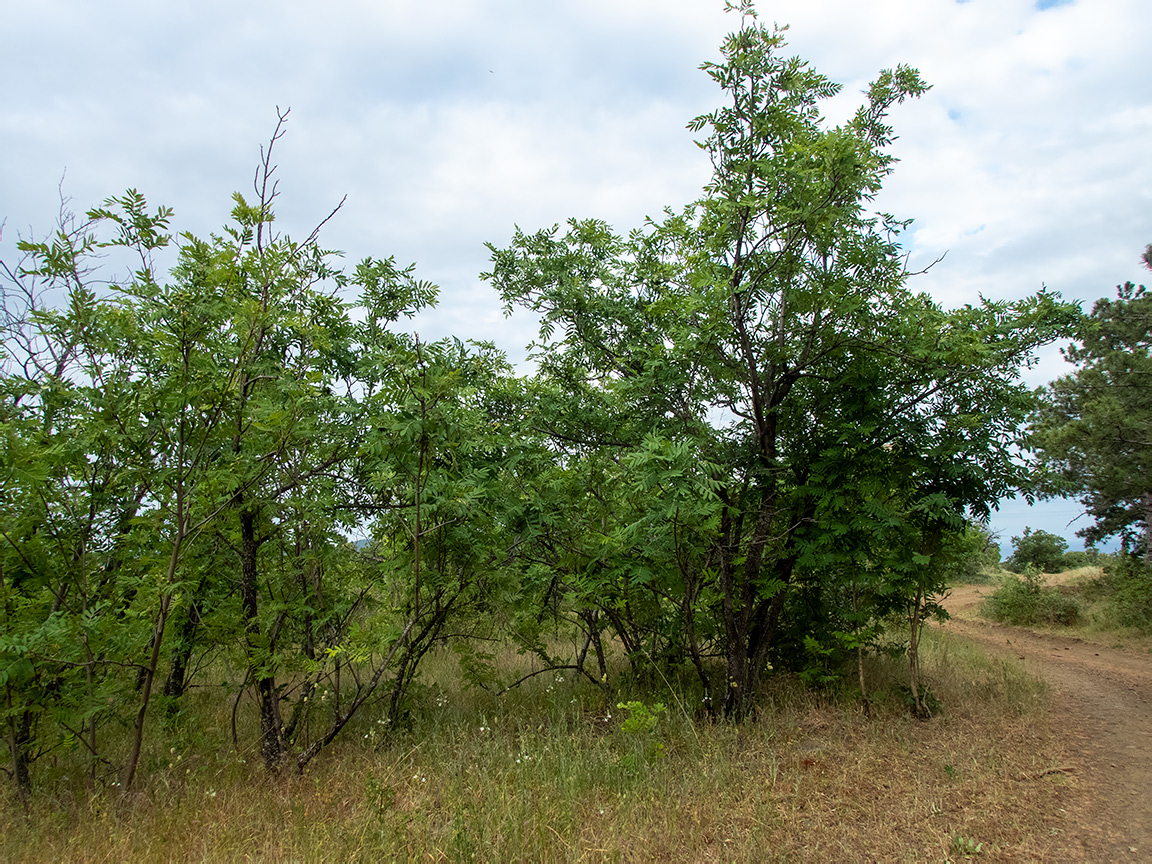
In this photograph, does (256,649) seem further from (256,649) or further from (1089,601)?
(1089,601)

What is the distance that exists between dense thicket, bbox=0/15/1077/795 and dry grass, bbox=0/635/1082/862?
413 millimetres

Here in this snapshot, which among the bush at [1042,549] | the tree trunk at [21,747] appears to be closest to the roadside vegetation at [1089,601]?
the bush at [1042,549]

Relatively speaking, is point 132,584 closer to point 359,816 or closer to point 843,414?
point 359,816

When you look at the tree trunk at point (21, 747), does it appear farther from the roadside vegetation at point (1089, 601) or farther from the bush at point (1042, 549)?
the bush at point (1042, 549)

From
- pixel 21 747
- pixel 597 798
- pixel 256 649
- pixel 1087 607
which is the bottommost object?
pixel 1087 607

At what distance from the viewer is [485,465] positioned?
202 inches

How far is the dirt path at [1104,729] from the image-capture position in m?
4.02

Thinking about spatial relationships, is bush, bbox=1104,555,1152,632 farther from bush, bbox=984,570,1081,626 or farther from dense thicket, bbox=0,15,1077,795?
dense thicket, bbox=0,15,1077,795

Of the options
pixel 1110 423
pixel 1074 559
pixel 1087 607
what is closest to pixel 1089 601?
pixel 1087 607

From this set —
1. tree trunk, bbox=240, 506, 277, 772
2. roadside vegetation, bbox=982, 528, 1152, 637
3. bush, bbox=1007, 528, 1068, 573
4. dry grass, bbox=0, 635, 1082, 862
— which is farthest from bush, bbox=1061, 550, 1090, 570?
tree trunk, bbox=240, 506, 277, 772

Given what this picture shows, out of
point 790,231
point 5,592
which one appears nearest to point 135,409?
point 5,592

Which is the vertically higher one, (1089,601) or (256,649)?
(256,649)

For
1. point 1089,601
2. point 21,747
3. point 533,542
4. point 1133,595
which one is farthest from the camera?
point 1089,601

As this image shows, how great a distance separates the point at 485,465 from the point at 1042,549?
32559mm
